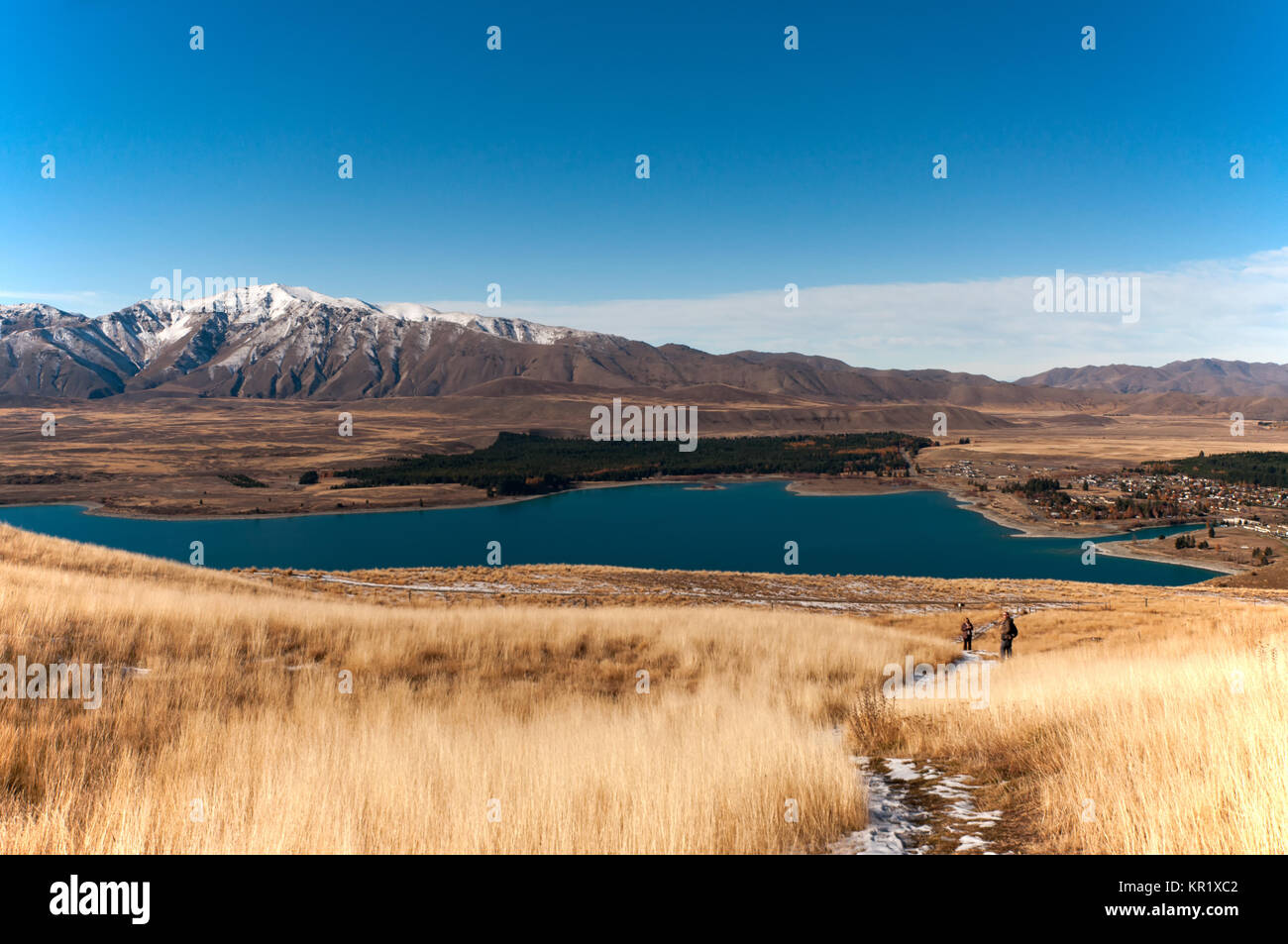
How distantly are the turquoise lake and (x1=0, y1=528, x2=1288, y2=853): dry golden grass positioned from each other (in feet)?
172

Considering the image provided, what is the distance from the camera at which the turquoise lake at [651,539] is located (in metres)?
65.2

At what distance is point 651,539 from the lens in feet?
262

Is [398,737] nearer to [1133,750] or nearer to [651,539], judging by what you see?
[1133,750]

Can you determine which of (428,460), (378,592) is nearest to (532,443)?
(428,460)

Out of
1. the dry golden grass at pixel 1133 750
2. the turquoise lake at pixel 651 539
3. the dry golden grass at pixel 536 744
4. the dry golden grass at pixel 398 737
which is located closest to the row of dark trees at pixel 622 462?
the turquoise lake at pixel 651 539

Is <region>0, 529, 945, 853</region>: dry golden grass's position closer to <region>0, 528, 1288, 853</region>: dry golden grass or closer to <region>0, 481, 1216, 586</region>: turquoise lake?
<region>0, 528, 1288, 853</region>: dry golden grass

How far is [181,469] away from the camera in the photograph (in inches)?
4658

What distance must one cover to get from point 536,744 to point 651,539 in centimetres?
7369

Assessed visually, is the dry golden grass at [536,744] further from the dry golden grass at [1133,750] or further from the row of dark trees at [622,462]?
the row of dark trees at [622,462]

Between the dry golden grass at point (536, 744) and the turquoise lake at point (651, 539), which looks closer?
the dry golden grass at point (536, 744)

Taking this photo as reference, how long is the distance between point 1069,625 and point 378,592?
1019 inches

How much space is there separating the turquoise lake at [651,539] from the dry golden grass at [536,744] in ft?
172

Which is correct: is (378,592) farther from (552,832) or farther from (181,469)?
(181,469)

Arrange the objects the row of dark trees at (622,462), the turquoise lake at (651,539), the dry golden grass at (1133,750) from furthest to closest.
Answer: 1. the row of dark trees at (622,462)
2. the turquoise lake at (651,539)
3. the dry golden grass at (1133,750)
